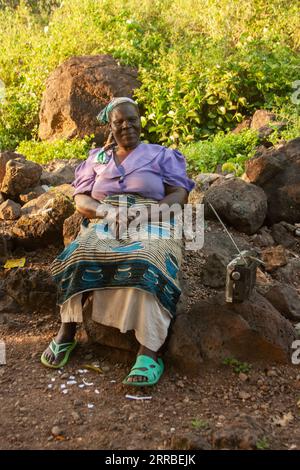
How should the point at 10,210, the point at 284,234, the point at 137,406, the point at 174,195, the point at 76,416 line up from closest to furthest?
the point at 76,416 → the point at 137,406 → the point at 174,195 → the point at 284,234 → the point at 10,210

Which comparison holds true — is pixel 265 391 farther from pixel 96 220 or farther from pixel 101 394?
pixel 96 220

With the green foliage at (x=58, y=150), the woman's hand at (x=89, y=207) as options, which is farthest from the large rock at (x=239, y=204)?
the green foliage at (x=58, y=150)

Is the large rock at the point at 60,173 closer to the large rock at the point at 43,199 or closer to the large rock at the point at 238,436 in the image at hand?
the large rock at the point at 43,199

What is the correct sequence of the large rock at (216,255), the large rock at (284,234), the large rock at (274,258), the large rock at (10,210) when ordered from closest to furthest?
the large rock at (216,255), the large rock at (274,258), the large rock at (284,234), the large rock at (10,210)

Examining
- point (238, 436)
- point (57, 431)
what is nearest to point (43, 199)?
point (57, 431)

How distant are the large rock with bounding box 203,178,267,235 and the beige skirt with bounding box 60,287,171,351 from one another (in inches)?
61.7

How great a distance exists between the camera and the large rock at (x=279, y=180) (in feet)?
17.0

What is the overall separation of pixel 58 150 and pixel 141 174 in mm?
3572

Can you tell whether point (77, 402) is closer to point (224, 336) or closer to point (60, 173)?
point (224, 336)

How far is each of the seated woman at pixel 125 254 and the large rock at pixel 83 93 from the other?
3588mm

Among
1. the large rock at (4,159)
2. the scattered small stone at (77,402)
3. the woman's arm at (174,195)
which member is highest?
the woman's arm at (174,195)

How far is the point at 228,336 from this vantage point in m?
3.67
